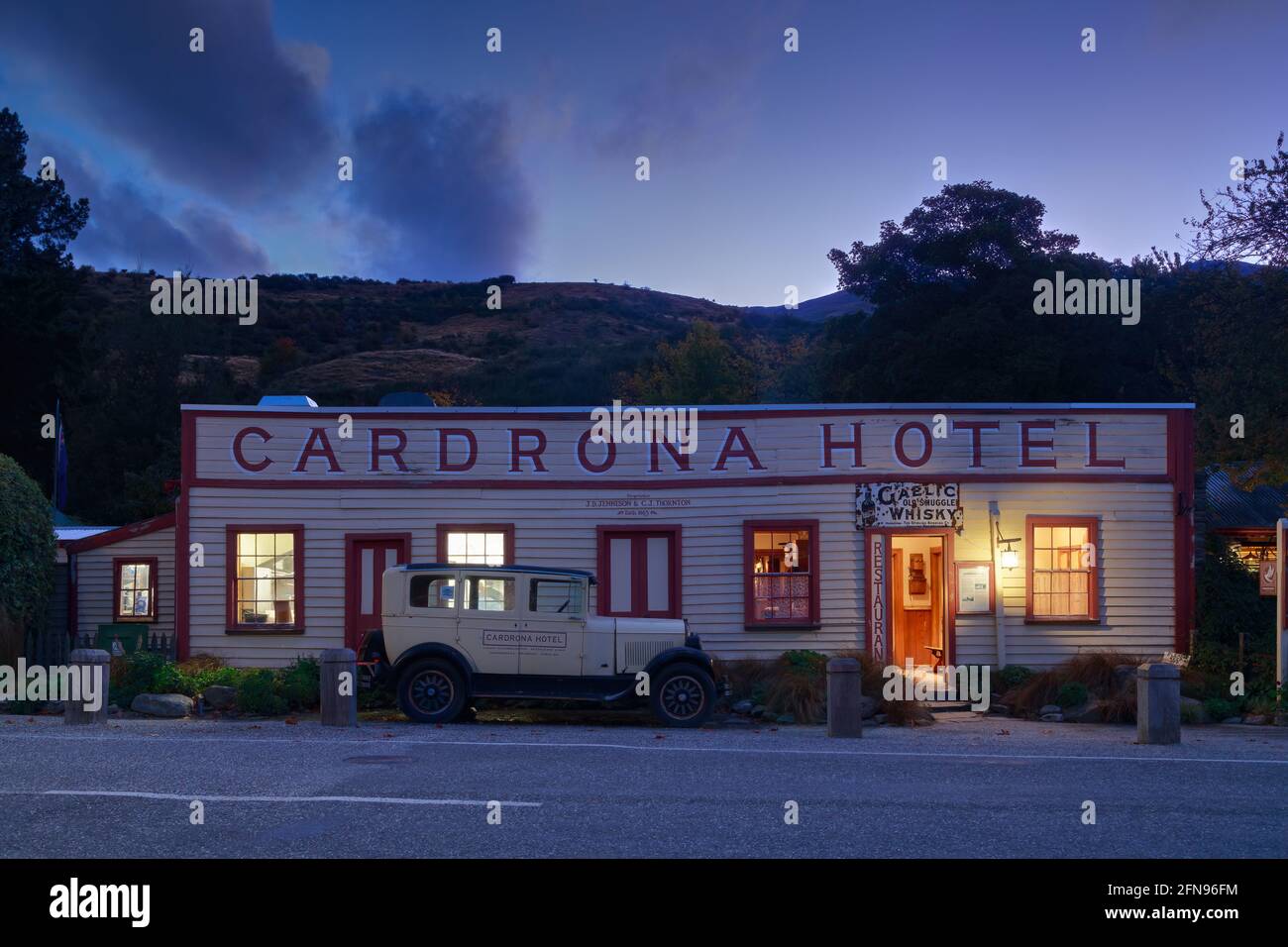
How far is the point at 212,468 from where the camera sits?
66.3 feet

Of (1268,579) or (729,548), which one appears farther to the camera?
(729,548)

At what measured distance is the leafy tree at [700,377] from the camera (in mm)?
42688

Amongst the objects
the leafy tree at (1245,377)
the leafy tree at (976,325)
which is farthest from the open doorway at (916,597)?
the leafy tree at (976,325)

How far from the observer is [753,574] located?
789 inches

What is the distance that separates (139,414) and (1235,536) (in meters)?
33.4

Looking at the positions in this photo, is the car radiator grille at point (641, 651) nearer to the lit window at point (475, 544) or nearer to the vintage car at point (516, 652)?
the vintage car at point (516, 652)

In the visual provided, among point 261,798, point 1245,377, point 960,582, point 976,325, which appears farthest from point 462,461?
point 976,325

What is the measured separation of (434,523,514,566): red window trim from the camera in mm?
20203

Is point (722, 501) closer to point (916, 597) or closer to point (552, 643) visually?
point (916, 597)

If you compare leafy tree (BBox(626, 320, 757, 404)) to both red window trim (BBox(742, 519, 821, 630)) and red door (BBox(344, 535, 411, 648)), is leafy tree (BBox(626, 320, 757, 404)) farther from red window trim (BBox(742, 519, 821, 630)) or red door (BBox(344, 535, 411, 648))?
red door (BBox(344, 535, 411, 648))

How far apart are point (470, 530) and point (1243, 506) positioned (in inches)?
599

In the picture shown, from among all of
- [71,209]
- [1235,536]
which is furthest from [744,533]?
[71,209]

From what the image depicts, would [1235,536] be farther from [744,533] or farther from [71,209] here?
[71,209]

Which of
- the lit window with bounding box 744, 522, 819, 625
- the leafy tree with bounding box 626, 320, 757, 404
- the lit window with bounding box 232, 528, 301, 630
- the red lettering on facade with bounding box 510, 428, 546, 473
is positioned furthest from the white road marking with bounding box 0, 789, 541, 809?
the leafy tree with bounding box 626, 320, 757, 404
